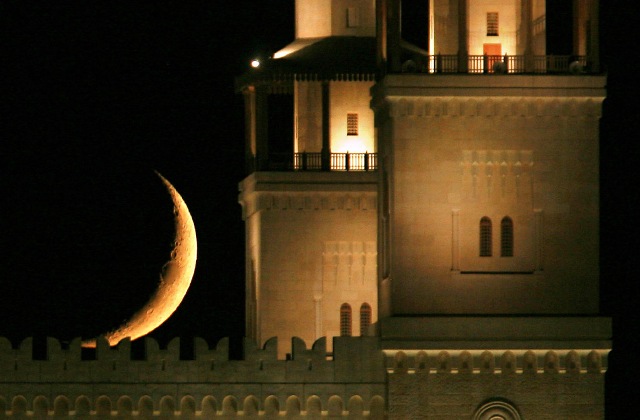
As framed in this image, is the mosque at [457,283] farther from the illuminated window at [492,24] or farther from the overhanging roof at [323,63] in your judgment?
the overhanging roof at [323,63]

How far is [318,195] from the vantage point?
7481 cm

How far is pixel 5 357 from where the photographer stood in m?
63.8

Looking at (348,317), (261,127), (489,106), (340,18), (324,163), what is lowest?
(348,317)

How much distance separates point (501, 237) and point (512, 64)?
12.8ft

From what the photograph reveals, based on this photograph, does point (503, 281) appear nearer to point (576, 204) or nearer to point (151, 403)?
point (576, 204)

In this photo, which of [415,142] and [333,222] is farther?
[333,222]

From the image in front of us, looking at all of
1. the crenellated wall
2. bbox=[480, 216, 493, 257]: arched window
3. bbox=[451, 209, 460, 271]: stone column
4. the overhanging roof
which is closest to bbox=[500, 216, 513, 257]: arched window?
bbox=[480, 216, 493, 257]: arched window

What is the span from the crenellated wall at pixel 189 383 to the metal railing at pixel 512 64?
6.37m

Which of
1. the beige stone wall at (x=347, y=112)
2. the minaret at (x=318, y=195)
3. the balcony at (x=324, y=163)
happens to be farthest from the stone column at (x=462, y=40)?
the beige stone wall at (x=347, y=112)

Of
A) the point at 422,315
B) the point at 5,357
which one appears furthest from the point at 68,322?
the point at 422,315

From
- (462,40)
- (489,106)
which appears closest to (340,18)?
(462,40)

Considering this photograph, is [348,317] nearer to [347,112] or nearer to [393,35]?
[347,112]

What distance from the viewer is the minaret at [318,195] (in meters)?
74.8

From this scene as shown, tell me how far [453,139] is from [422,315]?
154 inches
